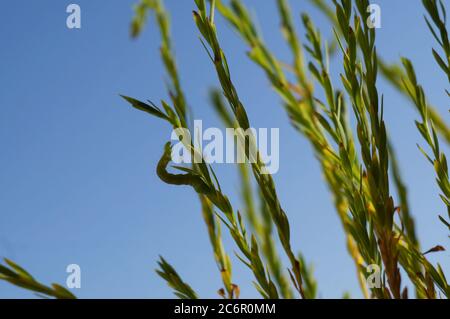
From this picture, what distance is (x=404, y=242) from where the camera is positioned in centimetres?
59

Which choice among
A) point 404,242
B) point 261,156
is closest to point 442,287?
point 404,242

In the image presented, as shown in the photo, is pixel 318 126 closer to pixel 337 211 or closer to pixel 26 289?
pixel 337 211

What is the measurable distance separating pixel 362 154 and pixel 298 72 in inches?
9.5

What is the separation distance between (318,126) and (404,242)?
0.14 meters

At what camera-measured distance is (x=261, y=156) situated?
0.54m

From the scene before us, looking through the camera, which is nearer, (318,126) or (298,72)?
(318,126)
